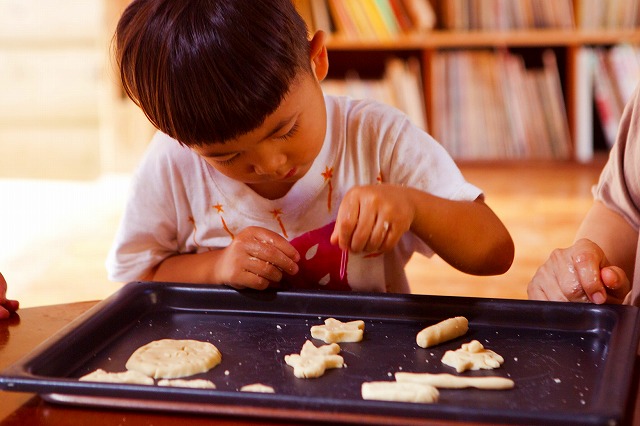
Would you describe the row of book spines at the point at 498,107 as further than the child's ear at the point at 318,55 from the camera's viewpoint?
Yes

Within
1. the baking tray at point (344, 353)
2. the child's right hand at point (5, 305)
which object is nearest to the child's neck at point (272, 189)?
the baking tray at point (344, 353)

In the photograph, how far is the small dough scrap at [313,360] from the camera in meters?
0.83

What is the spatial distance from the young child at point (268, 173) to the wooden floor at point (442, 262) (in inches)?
48.8

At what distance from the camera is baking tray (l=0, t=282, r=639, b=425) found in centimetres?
73

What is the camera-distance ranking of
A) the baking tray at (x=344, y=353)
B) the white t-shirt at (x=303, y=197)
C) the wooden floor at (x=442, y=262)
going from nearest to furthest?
the baking tray at (x=344, y=353) < the white t-shirt at (x=303, y=197) < the wooden floor at (x=442, y=262)

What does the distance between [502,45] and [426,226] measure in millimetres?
2411

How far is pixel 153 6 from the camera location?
3.32 ft

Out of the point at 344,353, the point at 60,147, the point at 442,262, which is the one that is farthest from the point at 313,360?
the point at 60,147

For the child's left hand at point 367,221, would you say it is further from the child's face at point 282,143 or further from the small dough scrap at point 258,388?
the small dough scrap at point 258,388

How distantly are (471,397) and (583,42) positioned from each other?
2.75 meters

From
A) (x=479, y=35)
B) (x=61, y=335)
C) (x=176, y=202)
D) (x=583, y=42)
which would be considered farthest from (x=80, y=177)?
(x=61, y=335)

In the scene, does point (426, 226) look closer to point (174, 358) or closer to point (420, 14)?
point (174, 358)

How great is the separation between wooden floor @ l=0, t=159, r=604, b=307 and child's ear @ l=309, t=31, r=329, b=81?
4.53ft

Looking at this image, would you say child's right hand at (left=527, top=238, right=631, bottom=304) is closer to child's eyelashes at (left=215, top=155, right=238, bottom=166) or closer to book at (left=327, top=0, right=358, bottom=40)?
child's eyelashes at (left=215, top=155, right=238, bottom=166)
